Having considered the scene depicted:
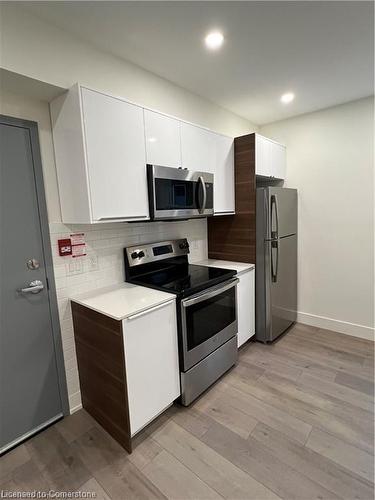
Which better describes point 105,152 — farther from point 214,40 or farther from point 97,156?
point 214,40

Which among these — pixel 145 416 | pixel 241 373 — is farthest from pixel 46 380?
pixel 241 373

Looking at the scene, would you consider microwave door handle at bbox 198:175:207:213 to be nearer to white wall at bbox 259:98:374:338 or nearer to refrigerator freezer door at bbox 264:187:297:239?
refrigerator freezer door at bbox 264:187:297:239

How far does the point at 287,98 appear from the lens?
2725mm

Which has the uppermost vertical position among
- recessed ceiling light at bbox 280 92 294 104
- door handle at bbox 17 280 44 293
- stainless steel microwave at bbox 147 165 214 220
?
recessed ceiling light at bbox 280 92 294 104

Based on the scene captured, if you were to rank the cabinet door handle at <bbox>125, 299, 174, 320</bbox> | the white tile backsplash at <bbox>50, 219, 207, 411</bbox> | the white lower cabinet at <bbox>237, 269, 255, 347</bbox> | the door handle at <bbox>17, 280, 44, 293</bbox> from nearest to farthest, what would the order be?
the cabinet door handle at <bbox>125, 299, 174, 320</bbox> < the door handle at <bbox>17, 280, 44, 293</bbox> < the white tile backsplash at <bbox>50, 219, 207, 411</bbox> < the white lower cabinet at <bbox>237, 269, 255, 347</bbox>

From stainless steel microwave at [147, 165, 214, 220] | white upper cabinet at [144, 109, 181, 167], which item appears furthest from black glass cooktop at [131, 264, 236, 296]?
white upper cabinet at [144, 109, 181, 167]

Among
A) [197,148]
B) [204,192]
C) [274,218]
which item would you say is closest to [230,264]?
[274,218]

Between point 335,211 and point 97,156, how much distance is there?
2.69 metres

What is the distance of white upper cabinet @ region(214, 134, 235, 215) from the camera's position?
8.59 feet

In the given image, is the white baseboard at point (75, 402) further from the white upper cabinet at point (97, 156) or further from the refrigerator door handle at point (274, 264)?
the refrigerator door handle at point (274, 264)

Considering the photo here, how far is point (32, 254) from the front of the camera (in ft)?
5.74

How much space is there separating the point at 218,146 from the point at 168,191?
35.6 inches

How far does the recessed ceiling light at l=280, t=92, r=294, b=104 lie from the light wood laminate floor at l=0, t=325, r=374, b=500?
2.73 m

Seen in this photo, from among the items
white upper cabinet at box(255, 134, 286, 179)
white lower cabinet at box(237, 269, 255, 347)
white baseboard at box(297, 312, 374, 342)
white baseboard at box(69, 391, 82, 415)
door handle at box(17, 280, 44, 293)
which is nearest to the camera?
door handle at box(17, 280, 44, 293)
